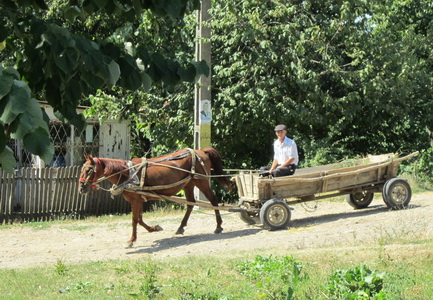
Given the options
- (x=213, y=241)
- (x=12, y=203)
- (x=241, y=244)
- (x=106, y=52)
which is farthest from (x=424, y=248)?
(x=12, y=203)

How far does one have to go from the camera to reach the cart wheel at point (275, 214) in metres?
12.1

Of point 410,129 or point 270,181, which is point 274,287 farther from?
point 410,129

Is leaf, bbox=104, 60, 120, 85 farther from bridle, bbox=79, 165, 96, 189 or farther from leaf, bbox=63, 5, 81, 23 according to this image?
bridle, bbox=79, 165, 96, 189

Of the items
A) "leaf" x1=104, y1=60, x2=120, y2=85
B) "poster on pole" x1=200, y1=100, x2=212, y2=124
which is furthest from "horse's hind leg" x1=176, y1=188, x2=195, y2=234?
"leaf" x1=104, y1=60, x2=120, y2=85

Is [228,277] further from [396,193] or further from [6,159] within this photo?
[396,193]

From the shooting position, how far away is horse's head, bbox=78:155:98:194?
38.2ft

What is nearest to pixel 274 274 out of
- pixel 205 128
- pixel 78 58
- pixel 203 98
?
pixel 78 58

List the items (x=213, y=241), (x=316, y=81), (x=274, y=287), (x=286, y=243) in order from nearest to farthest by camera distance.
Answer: (x=274, y=287), (x=286, y=243), (x=213, y=241), (x=316, y=81)

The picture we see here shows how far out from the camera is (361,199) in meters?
14.3

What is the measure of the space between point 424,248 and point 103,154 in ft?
41.8

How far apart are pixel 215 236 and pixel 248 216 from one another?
958mm

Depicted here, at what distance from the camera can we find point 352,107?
17438 mm

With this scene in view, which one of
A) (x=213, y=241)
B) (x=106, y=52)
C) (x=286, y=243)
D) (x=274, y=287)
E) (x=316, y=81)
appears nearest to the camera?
(x=106, y=52)

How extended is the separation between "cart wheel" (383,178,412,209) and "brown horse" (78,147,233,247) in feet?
10.6
